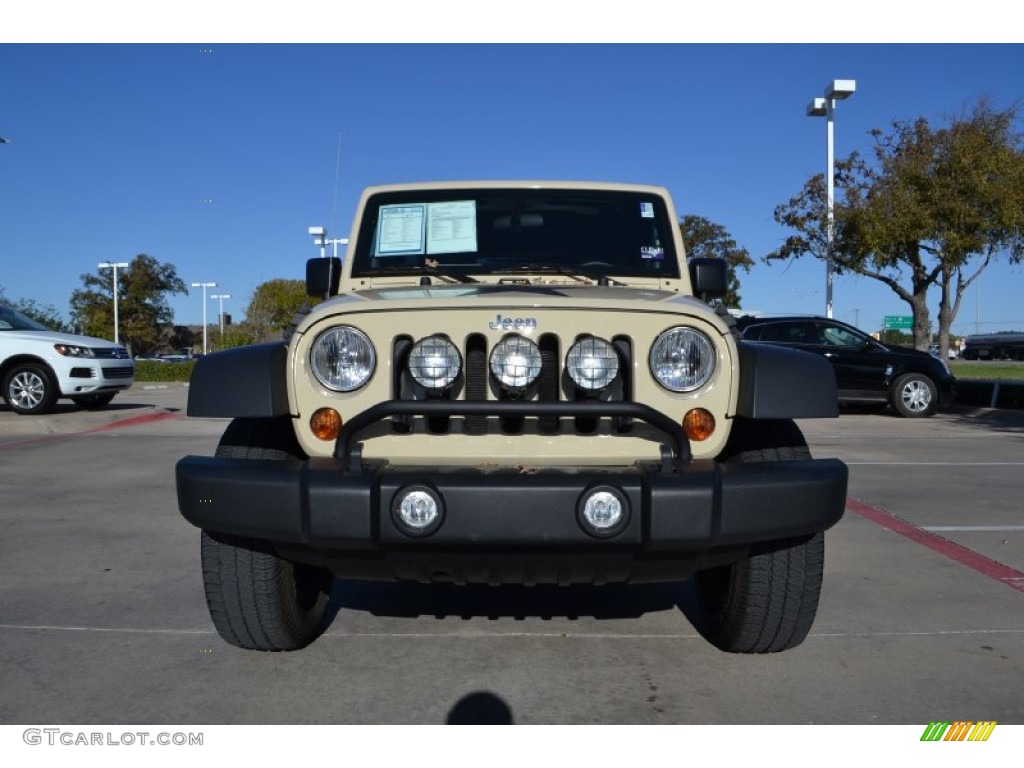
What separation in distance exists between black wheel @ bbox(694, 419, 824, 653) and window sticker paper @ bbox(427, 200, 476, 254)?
5.31 feet

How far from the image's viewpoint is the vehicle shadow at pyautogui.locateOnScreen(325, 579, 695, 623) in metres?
4.07

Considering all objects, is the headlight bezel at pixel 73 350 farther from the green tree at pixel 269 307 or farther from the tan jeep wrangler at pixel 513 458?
the green tree at pixel 269 307

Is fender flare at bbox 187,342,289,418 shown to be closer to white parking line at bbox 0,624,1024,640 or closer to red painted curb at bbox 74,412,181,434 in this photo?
white parking line at bbox 0,624,1024,640

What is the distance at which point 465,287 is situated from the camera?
146 inches

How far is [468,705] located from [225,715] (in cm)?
73

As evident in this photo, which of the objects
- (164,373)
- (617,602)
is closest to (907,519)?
(617,602)

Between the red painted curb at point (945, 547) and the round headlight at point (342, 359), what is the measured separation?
3.13m

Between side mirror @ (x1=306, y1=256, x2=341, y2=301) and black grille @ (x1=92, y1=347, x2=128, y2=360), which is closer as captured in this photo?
side mirror @ (x1=306, y1=256, x2=341, y2=301)

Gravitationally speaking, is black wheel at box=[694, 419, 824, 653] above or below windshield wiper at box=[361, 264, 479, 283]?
below

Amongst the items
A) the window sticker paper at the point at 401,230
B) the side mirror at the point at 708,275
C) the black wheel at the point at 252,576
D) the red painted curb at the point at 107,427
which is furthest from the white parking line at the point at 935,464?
the red painted curb at the point at 107,427

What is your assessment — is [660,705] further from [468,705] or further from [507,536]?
[507,536]

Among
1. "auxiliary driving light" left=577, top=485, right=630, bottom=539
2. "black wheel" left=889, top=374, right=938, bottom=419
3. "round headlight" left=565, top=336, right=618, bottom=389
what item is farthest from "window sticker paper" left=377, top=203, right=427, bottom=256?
"black wheel" left=889, top=374, right=938, bottom=419

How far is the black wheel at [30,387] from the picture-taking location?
12.7 meters
